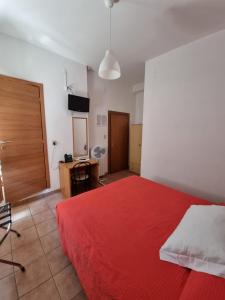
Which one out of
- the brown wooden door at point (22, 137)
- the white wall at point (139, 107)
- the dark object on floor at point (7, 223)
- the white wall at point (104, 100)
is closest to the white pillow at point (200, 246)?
the dark object on floor at point (7, 223)

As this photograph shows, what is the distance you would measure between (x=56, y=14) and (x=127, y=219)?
2.50 metres

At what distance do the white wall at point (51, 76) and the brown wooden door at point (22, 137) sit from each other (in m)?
0.13

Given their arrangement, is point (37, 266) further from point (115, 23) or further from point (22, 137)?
point (115, 23)

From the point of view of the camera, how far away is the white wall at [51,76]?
222 centimetres

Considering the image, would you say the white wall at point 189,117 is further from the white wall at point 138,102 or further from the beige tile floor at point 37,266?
the beige tile floor at point 37,266

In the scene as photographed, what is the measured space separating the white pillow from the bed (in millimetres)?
44

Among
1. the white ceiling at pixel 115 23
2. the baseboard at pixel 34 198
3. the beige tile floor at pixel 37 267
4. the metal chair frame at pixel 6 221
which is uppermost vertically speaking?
the white ceiling at pixel 115 23

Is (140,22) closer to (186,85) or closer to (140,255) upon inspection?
(186,85)

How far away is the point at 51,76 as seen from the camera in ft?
8.69

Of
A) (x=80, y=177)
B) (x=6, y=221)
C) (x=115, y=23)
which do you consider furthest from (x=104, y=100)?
(x=6, y=221)

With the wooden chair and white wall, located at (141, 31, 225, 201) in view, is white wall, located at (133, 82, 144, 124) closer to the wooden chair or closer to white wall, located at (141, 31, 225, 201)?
white wall, located at (141, 31, 225, 201)

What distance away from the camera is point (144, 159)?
2.98m

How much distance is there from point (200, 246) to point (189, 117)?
1.94 m

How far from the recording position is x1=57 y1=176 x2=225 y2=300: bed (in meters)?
0.73
